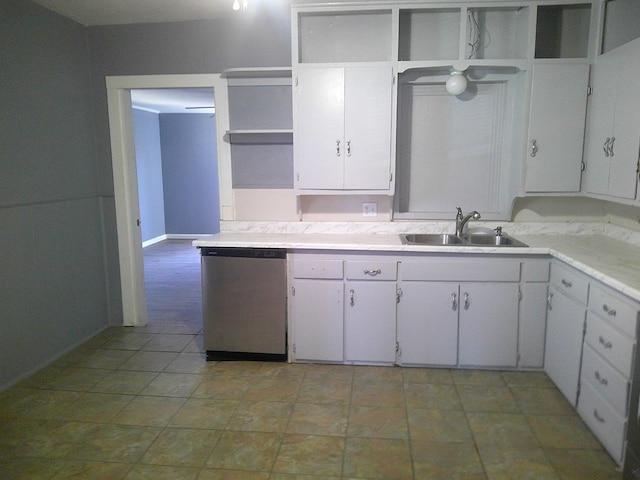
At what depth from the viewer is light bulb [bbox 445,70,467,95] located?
3080 millimetres

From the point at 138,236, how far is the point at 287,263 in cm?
159

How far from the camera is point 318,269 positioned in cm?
307

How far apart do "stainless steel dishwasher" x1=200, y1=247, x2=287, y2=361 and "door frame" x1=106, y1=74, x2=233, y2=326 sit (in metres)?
0.58

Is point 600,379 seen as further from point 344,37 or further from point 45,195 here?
point 45,195

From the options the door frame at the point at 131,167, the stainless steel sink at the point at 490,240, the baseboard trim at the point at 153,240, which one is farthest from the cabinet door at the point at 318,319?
the baseboard trim at the point at 153,240

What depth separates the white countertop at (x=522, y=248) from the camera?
7.86 ft

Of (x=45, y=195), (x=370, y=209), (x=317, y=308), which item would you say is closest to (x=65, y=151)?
(x=45, y=195)

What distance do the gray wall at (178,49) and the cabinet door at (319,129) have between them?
0.45m

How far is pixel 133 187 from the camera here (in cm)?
381

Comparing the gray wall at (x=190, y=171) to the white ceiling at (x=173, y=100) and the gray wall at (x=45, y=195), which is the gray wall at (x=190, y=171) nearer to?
the white ceiling at (x=173, y=100)

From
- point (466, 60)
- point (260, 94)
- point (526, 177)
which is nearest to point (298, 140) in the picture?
point (260, 94)

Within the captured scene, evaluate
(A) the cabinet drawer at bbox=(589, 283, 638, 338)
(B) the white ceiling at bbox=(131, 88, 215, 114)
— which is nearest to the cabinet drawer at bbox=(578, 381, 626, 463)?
(A) the cabinet drawer at bbox=(589, 283, 638, 338)

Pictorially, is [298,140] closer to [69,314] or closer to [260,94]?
[260,94]

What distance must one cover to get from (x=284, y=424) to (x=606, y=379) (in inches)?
65.4
